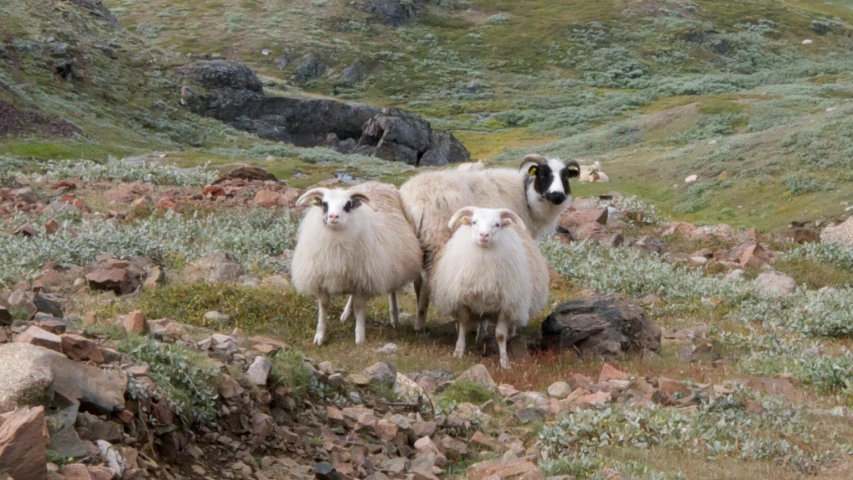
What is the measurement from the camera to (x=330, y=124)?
65.2 m

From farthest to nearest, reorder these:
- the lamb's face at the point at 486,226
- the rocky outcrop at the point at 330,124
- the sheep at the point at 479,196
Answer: the rocky outcrop at the point at 330,124 < the sheep at the point at 479,196 < the lamb's face at the point at 486,226

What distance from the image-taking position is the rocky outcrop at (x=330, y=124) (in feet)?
181

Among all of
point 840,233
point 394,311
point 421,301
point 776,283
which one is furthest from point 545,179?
point 840,233

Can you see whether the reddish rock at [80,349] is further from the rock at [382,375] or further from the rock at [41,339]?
the rock at [382,375]

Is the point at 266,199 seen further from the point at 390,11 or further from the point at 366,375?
the point at 390,11

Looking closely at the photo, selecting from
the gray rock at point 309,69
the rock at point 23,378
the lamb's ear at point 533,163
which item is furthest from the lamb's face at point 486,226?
the gray rock at point 309,69

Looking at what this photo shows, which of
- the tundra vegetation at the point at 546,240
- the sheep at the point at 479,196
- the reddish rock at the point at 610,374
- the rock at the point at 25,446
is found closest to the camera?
the rock at the point at 25,446

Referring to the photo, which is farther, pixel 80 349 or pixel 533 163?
pixel 533 163

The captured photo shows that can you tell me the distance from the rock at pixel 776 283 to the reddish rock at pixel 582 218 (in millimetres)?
5816

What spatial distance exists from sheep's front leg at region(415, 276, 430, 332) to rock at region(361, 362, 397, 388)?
3742 mm

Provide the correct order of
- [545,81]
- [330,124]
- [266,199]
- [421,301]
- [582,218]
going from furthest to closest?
1. [545,81]
2. [330,124]
3. [582,218]
4. [266,199]
5. [421,301]

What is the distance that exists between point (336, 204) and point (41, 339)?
6.00 meters

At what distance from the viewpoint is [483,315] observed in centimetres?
1289

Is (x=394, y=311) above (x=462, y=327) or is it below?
below
